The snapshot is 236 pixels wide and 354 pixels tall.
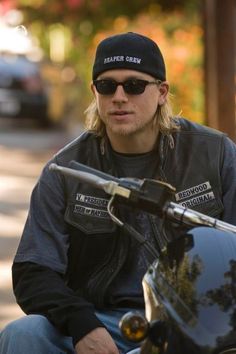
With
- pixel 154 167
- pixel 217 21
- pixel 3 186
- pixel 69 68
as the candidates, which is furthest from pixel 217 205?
pixel 69 68

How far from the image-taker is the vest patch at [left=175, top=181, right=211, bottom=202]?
346 centimetres

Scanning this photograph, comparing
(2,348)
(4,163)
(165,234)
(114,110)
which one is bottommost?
(4,163)

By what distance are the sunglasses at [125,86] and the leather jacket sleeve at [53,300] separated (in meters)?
0.55

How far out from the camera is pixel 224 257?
2.64 meters

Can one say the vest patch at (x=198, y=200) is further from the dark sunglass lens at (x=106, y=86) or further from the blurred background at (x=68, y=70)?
the blurred background at (x=68, y=70)

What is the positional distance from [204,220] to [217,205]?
2.25 ft

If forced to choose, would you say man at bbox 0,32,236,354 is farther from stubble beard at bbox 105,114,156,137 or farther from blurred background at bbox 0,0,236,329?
blurred background at bbox 0,0,236,329

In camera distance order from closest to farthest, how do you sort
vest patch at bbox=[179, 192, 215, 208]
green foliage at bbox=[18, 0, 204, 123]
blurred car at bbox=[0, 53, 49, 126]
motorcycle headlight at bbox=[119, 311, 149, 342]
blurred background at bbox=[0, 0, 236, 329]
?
motorcycle headlight at bbox=[119, 311, 149, 342] → vest patch at bbox=[179, 192, 215, 208] → blurred background at bbox=[0, 0, 236, 329] → green foliage at bbox=[18, 0, 204, 123] → blurred car at bbox=[0, 53, 49, 126]

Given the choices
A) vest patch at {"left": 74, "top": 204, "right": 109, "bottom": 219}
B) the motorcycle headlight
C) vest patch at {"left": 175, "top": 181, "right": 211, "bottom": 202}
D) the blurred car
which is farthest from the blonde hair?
the blurred car

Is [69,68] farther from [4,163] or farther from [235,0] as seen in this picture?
[235,0]

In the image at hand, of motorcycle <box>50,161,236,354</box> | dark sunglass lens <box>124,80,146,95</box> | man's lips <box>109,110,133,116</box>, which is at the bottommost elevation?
motorcycle <box>50,161,236,354</box>

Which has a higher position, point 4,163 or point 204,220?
point 204,220

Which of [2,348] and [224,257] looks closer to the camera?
[224,257]

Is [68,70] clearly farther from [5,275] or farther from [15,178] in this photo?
[5,275]
